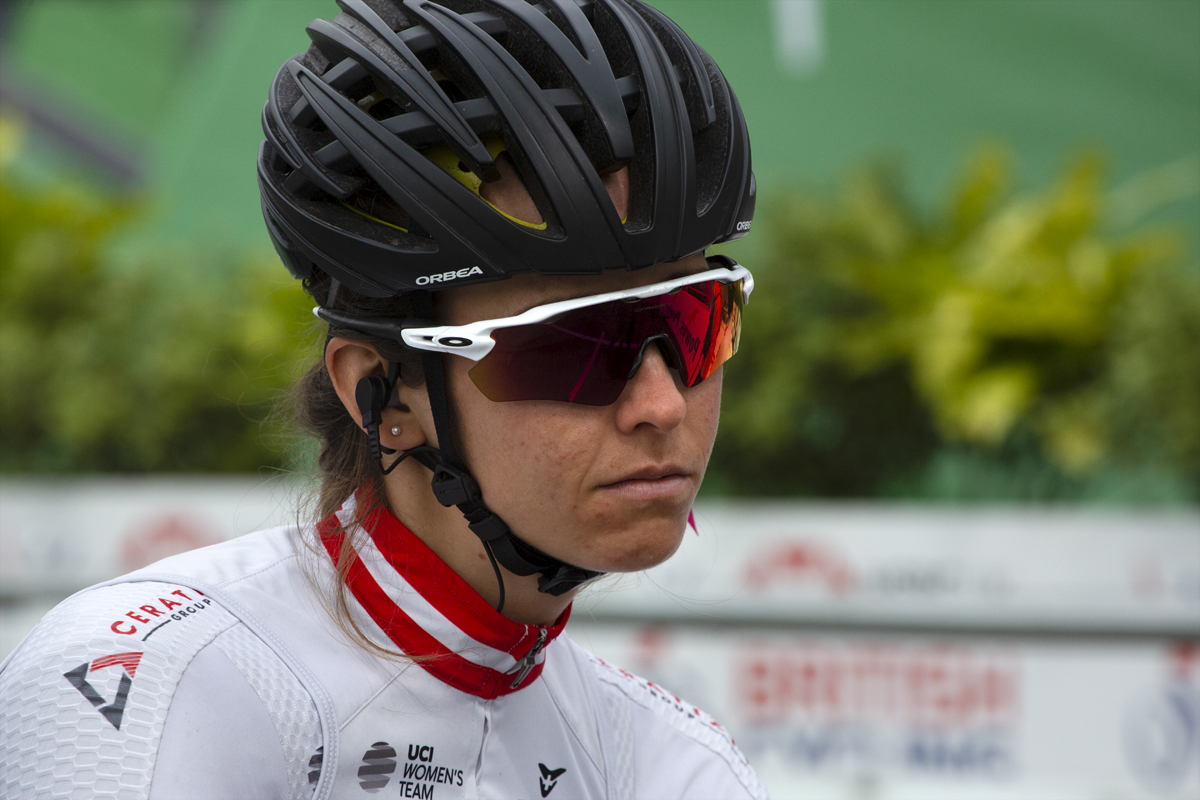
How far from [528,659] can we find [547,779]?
20 cm

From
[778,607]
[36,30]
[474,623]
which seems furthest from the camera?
[36,30]

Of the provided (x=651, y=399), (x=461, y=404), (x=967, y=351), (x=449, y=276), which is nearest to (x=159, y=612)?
(x=461, y=404)

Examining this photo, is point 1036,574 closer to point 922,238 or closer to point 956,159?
point 922,238

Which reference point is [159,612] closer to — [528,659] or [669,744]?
[528,659]

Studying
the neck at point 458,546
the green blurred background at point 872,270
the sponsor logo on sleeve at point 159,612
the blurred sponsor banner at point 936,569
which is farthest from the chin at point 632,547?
the green blurred background at point 872,270

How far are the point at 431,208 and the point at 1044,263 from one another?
178 inches

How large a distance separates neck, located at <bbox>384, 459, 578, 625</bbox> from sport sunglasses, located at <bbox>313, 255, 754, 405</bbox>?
26 centimetres

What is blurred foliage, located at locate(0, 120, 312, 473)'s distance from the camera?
6.57m

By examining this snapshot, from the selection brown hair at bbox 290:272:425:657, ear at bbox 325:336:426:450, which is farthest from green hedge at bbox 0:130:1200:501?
ear at bbox 325:336:426:450

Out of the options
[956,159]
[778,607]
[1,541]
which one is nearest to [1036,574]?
[778,607]

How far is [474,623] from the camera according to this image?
5.52 ft

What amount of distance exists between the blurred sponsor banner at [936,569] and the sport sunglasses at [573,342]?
2864 millimetres

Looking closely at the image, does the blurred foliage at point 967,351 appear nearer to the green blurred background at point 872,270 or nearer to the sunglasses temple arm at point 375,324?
the green blurred background at point 872,270

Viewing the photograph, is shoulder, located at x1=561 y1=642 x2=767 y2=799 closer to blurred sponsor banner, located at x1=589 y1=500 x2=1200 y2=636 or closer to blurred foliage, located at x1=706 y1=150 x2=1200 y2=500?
blurred sponsor banner, located at x1=589 y1=500 x2=1200 y2=636
